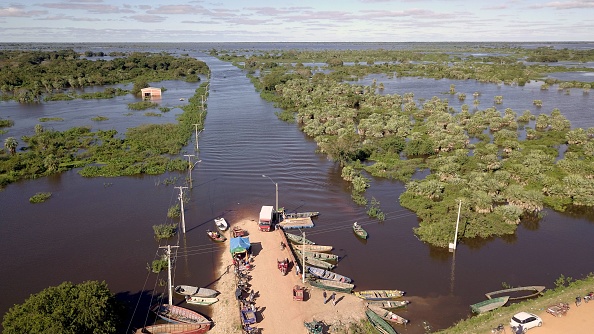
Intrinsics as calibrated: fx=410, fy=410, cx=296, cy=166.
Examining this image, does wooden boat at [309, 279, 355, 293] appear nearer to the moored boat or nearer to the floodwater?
the moored boat

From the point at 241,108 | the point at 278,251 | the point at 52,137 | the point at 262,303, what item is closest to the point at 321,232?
the point at 278,251

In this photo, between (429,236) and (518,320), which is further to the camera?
(429,236)

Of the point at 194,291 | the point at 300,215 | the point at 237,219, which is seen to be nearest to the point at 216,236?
the point at 237,219

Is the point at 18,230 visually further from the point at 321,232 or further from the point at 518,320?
the point at 518,320

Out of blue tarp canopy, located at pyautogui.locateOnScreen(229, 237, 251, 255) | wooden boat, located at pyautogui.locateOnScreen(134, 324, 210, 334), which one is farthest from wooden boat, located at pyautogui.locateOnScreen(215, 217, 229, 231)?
wooden boat, located at pyautogui.locateOnScreen(134, 324, 210, 334)

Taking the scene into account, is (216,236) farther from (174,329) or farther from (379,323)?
(379,323)

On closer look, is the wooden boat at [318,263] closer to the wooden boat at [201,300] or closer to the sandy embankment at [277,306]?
the sandy embankment at [277,306]

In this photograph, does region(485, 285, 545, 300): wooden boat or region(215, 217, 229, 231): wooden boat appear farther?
region(215, 217, 229, 231): wooden boat
